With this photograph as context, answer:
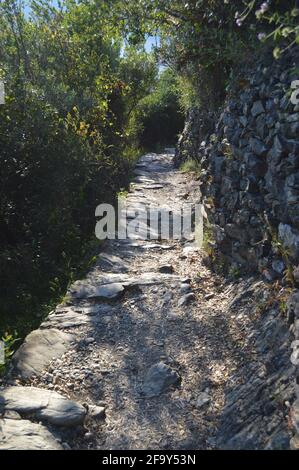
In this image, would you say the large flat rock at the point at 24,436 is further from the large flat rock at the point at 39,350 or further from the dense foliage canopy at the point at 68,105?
the dense foliage canopy at the point at 68,105

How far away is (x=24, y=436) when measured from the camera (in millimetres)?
3166

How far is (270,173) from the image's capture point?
4.48 m

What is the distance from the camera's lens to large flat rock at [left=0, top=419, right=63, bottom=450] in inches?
121

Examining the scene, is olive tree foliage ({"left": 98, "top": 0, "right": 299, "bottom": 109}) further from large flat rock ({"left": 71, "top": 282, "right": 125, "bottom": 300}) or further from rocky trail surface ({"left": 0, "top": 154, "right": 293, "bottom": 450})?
large flat rock ({"left": 71, "top": 282, "right": 125, "bottom": 300})

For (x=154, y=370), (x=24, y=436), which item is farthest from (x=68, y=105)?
(x=24, y=436)

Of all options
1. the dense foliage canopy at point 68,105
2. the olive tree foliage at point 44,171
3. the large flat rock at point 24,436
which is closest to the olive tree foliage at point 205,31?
the dense foliage canopy at point 68,105

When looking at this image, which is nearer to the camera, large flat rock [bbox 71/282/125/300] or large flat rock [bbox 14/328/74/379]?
large flat rock [bbox 14/328/74/379]

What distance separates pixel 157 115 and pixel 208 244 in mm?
15420

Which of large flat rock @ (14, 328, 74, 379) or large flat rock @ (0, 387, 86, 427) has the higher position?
large flat rock @ (14, 328, 74, 379)

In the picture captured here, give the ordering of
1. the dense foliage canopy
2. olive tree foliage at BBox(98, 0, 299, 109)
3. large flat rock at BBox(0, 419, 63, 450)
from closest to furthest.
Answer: large flat rock at BBox(0, 419, 63, 450) < olive tree foliage at BBox(98, 0, 299, 109) < the dense foliage canopy

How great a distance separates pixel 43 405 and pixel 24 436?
38 cm

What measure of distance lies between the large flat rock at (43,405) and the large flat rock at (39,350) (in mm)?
A: 356

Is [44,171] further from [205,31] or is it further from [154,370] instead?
[154,370]

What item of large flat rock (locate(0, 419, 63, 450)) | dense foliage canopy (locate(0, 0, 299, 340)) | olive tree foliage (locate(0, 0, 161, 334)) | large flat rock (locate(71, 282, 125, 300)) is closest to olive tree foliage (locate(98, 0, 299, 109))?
dense foliage canopy (locate(0, 0, 299, 340))
